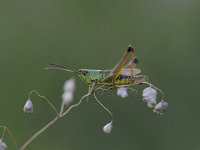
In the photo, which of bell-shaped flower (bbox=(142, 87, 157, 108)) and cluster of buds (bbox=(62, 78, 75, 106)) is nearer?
cluster of buds (bbox=(62, 78, 75, 106))

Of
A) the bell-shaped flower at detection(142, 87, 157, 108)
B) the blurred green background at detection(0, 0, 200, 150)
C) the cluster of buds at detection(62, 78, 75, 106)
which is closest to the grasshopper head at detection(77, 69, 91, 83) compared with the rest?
the bell-shaped flower at detection(142, 87, 157, 108)

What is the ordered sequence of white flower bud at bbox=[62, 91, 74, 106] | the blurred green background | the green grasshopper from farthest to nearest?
the blurred green background
the green grasshopper
white flower bud at bbox=[62, 91, 74, 106]

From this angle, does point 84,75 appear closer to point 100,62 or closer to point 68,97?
point 68,97

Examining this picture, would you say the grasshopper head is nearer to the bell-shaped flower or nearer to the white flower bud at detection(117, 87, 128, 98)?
the white flower bud at detection(117, 87, 128, 98)

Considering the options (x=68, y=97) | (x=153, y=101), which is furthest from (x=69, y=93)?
(x=153, y=101)

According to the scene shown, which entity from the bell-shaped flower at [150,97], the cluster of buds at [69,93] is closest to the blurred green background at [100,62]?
the bell-shaped flower at [150,97]

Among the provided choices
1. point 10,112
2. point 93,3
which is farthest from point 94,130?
point 93,3

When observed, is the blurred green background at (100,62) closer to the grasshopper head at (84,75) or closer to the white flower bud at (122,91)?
the grasshopper head at (84,75)

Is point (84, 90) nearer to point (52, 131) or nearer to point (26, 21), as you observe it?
point (52, 131)

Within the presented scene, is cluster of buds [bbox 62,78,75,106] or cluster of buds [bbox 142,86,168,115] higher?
cluster of buds [bbox 62,78,75,106]
